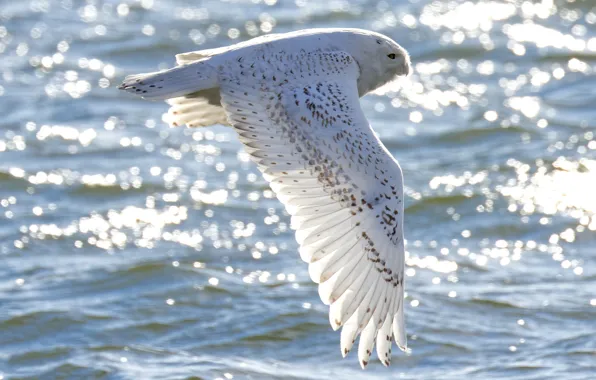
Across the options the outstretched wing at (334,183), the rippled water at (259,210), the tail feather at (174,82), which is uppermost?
the tail feather at (174,82)

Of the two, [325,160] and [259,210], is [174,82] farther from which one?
[259,210]

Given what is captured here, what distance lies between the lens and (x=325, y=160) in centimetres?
504

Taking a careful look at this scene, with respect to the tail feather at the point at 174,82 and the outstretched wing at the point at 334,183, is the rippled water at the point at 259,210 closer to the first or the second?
the outstretched wing at the point at 334,183

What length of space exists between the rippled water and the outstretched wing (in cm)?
144

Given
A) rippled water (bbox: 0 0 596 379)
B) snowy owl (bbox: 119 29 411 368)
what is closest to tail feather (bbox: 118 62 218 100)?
snowy owl (bbox: 119 29 411 368)

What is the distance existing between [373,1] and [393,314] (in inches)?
330

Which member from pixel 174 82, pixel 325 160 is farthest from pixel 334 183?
pixel 174 82

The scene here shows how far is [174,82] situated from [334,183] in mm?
772

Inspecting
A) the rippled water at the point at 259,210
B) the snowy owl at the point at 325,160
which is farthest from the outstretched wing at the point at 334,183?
the rippled water at the point at 259,210

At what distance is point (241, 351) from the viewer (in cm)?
656

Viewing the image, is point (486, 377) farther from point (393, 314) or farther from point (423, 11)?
point (423, 11)

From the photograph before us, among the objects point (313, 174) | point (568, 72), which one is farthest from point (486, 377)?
point (568, 72)

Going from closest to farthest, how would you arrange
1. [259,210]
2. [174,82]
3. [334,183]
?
1. [334,183]
2. [174,82]
3. [259,210]

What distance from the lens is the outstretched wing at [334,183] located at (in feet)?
15.9
